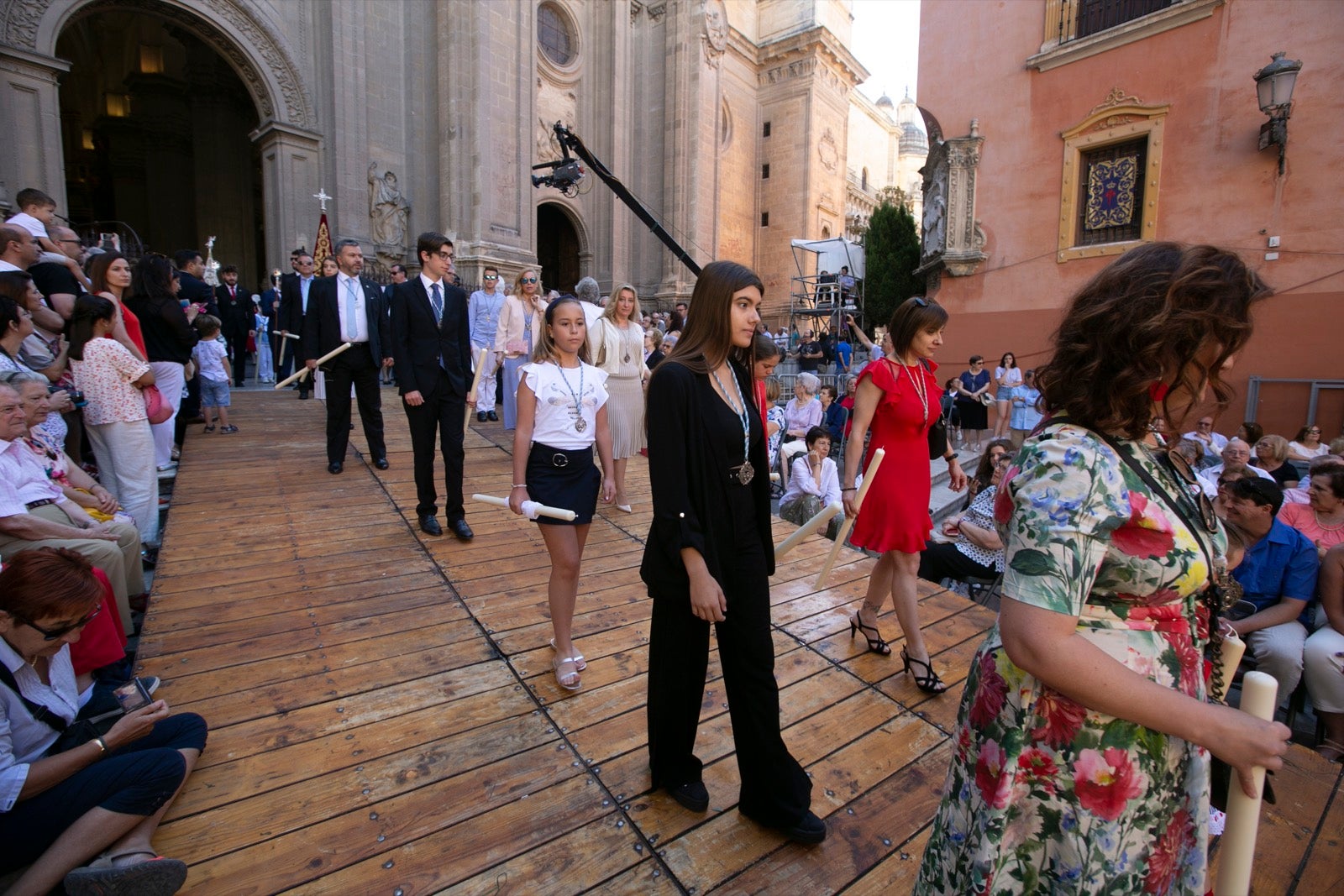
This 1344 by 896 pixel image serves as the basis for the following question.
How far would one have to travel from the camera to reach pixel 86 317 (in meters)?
4.79

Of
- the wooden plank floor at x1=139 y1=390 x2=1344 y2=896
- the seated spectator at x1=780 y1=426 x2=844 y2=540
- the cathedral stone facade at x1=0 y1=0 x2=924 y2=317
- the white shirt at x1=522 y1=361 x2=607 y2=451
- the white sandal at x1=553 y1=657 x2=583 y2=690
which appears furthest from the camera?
the cathedral stone facade at x1=0 y1=0 x2=924 y2=317

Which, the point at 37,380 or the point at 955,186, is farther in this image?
the point at 955,186

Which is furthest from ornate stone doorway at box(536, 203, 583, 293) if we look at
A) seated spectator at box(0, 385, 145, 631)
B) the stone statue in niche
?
seated spectator at box(0, 385, 145, 631)

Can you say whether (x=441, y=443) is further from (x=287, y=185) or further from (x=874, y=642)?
(x=287, y=185)

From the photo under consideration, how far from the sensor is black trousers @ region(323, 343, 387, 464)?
643 centimetres

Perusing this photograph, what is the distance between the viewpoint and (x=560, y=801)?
2504mm

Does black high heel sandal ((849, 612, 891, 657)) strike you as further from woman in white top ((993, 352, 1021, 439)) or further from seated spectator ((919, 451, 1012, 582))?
woman in white top ((993, 352, 1021, 439))

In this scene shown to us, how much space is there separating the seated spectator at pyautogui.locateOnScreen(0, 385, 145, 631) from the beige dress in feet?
11.6

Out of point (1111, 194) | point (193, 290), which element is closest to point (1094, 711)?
point (193, 290)

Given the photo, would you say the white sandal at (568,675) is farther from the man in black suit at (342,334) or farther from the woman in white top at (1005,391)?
the woman in white top at (1005,391)

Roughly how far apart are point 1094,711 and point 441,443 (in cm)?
470

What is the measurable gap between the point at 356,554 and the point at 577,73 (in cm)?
2036

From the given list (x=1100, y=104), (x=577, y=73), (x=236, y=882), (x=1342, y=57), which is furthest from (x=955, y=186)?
(x=236, y=882)

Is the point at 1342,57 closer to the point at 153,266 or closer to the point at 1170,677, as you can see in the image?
the point at 1170,677
